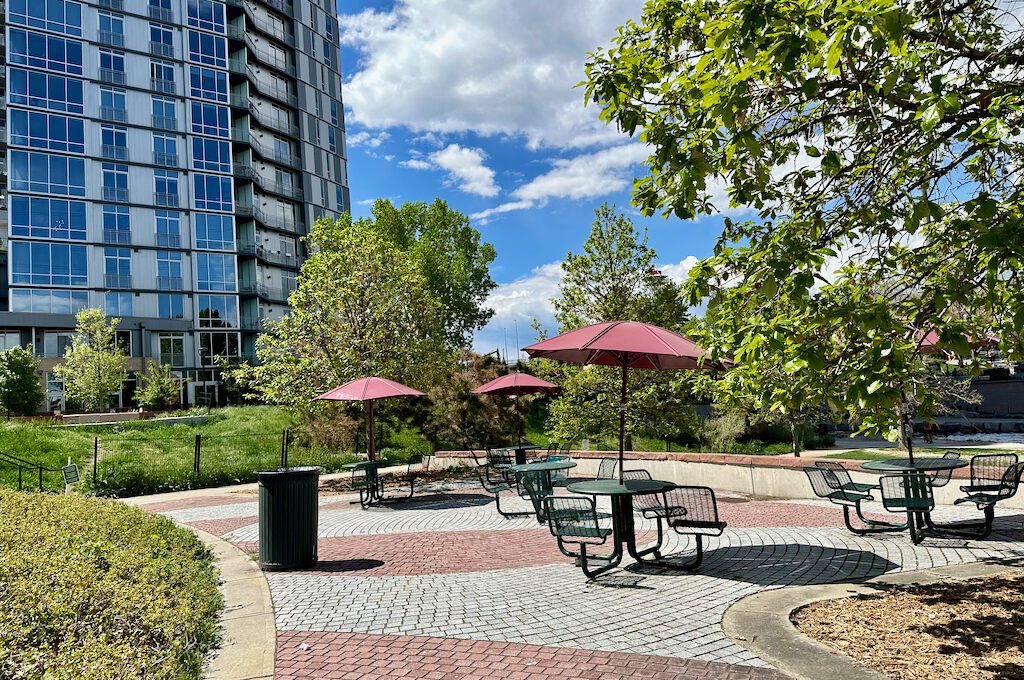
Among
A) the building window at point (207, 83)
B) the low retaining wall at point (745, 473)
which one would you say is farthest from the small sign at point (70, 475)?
the building window at point (207, 83)

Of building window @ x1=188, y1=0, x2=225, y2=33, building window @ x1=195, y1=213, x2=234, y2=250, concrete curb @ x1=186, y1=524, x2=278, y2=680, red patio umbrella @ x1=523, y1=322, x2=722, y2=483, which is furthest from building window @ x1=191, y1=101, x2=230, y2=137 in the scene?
red patio umbrella @ x1=523, y1=322, x2=722, y2=483

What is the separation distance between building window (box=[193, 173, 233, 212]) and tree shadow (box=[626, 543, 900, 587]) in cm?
5441

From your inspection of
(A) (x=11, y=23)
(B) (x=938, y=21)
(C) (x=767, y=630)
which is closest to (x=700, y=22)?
(B) (x=938, y=21)

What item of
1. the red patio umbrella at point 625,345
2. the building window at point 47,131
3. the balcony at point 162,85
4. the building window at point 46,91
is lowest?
the red patio umbrella at point 625,345

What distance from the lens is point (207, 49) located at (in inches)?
2199

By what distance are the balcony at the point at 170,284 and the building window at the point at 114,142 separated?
9218 mm

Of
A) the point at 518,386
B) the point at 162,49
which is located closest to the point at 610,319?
the point at 518,386

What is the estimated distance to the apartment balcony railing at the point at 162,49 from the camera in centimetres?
5372

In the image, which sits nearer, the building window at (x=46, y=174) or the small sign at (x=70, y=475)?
the small sign at (x=70, y=475)

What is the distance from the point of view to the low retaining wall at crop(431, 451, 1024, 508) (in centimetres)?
1164

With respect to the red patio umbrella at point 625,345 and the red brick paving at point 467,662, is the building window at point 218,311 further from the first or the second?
the red brick paving at point 467,662

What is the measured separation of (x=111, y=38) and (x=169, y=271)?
694 inches

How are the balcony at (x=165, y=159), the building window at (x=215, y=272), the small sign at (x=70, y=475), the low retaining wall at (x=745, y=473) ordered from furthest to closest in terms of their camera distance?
the building window at (x=215, y=272) → the balcony at (x=165, y=159) → the small sign at (x=70, y=475) → the low retaining wall at (x=745, y=473)

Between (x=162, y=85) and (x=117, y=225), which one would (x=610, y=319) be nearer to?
(x=117, y=225)
